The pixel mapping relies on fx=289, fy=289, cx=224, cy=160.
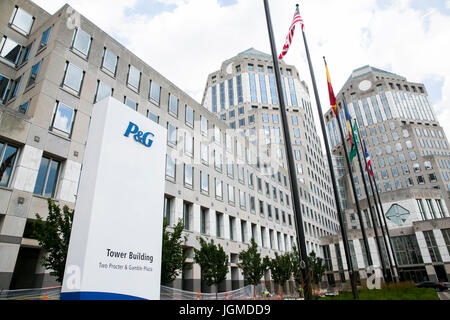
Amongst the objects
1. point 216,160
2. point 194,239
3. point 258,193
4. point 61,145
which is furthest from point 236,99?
point 61,145

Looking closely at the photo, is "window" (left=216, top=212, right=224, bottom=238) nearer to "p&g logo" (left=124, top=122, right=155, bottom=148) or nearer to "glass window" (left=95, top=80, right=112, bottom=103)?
"glass window" (left=95, top=80, right=112, bottom=103)

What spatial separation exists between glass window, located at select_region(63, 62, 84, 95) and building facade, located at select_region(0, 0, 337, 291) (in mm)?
76

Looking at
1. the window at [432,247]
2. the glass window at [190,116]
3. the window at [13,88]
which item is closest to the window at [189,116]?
the glass window at [190,116]

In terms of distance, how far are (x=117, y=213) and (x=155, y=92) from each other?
2479 cm

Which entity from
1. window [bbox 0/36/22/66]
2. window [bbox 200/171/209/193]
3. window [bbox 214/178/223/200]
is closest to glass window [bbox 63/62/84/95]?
window [bbox 0/36/22/66]

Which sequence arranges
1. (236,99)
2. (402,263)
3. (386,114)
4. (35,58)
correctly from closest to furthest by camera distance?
(35,58) → (402,263) → (236,99) → (386,114)

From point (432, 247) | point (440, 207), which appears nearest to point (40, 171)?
point (432, 247)

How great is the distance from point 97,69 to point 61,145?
7.77 meters

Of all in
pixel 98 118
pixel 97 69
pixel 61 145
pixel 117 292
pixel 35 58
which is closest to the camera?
pixel 117 292

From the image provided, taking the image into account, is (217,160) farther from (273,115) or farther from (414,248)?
(273,115)

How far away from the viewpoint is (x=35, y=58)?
21.8 meters

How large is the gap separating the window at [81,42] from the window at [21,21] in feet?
19.3

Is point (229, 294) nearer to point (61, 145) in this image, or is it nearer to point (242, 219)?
point (242, 219)

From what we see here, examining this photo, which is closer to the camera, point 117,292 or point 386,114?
point 117,292
